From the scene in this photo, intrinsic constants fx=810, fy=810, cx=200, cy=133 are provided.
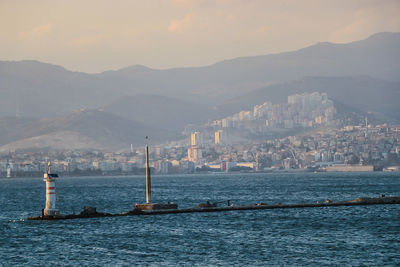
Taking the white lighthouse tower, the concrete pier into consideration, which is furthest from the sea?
the white lighthouse tower

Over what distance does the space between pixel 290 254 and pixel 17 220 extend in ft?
92.7

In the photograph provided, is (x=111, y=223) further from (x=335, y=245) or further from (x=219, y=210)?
(x=335, y=245)

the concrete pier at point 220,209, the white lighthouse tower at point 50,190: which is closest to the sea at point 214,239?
the concrete pier at point 220,209

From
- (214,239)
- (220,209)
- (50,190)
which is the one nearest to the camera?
(214,239)

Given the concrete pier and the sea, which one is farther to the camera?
the concrete pier

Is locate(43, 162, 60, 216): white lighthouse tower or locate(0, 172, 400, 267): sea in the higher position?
locate(43, 162, 60, 216): white lighthouse tower

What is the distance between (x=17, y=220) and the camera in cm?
6291

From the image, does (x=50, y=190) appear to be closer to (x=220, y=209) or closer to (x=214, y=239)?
(x=214, y=239)

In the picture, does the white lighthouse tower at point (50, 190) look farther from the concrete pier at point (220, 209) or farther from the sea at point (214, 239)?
the sea at point (214, 239)

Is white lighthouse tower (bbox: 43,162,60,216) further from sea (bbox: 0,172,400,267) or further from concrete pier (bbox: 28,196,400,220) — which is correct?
sea (bbox: 0,172,400,267)

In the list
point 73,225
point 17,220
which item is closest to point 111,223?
point 73,225

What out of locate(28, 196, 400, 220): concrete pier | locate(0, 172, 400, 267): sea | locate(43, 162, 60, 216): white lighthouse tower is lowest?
locate(0, 172, 400, 267): sea

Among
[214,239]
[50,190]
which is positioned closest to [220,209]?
[50,190]

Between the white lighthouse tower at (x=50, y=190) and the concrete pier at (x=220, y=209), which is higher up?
the white lighthouse tower at (x=50, y=190)
